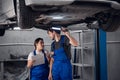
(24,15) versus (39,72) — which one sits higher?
(24,15)

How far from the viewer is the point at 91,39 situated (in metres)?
5.80

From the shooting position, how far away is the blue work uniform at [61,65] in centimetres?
429

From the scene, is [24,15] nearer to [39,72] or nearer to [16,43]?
[39,72]

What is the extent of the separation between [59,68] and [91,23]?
0.92 m

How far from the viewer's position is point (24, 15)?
2.89 metres

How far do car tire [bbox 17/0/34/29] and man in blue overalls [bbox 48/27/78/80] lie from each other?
1.30 metres

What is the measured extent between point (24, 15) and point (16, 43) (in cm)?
462

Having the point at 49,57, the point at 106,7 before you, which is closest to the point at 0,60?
the point at 49,57

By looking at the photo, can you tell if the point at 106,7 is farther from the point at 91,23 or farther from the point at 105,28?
the point at 91,23

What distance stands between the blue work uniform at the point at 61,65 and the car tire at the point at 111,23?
923mm

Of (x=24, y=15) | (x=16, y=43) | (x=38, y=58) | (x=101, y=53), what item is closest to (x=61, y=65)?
(x=38, y=58)

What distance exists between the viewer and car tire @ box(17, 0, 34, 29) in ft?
9.16

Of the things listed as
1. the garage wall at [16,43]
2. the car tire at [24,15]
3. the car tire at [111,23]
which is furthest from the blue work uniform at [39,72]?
the garage wall at [16,43]

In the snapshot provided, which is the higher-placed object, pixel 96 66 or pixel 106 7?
pixel 106 7
